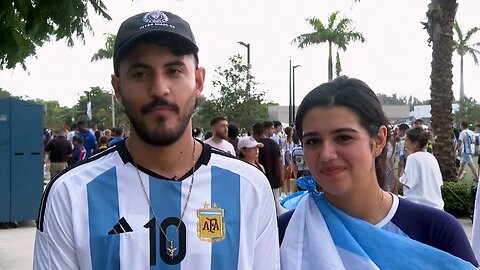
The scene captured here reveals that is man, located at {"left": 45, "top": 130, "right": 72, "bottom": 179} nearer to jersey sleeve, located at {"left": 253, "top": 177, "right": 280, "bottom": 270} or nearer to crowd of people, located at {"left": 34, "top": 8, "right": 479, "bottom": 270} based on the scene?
crowd of people, located at {"left": 34, "top": 8, "right": 479, "bottom": 270}

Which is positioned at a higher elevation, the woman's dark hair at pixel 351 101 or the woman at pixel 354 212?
the woman's dark hair at pixel 351 101

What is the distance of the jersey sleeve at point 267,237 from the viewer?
2.01 metres

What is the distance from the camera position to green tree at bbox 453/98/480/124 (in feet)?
149

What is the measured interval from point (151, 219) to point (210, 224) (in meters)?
0.20

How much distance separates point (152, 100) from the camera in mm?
1882

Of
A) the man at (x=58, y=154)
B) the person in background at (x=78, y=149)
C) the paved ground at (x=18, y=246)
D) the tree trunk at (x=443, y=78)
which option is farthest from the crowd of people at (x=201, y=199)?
the person in background at (x=78, y=149)

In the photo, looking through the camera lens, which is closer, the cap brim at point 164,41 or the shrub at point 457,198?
the cap brim at point 164,41

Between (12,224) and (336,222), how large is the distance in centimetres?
916

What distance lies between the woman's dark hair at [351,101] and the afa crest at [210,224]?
566mm

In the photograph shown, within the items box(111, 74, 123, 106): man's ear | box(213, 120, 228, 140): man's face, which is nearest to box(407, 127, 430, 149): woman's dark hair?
box(213, 120, 228, 140): man's face

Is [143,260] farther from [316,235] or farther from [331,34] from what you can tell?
[331,34]

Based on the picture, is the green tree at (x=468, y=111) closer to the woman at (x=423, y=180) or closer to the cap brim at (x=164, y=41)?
the woman at (x=423, y=180)

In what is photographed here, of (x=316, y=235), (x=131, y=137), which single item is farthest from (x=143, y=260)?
(x=316, y=235)

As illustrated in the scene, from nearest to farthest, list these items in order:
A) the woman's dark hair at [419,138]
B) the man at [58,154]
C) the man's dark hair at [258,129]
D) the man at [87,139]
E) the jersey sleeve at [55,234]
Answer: the jersey sleeve at [55,234], the woman's dark hair at [419,138], the man's dark hair at [258,129], the man at [58,154], the man at [87,139]
